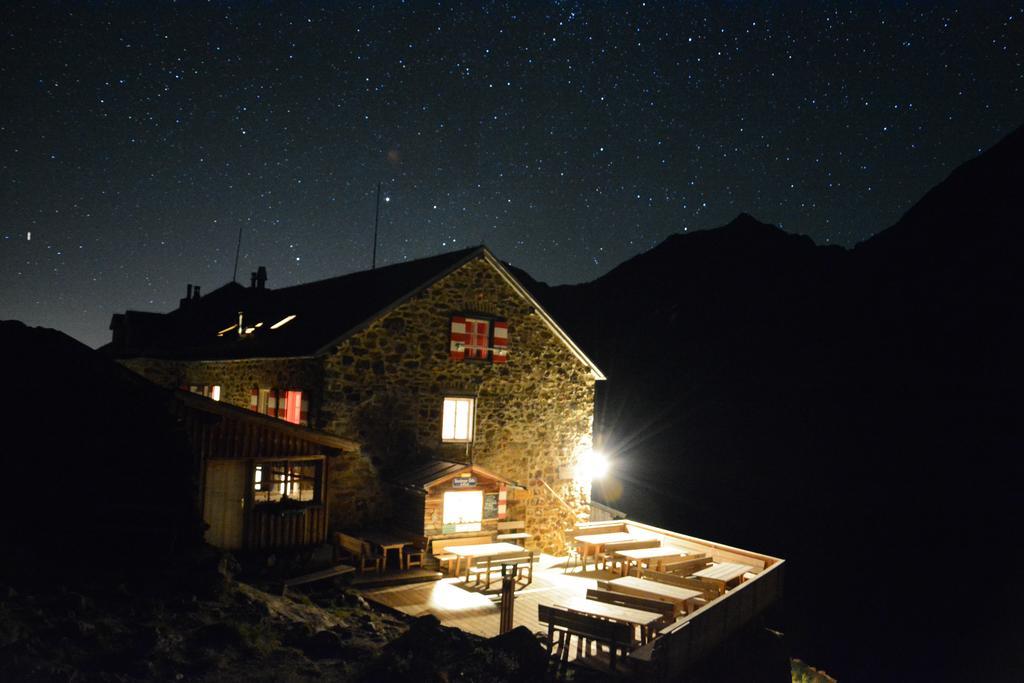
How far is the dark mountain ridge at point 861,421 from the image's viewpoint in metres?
35.7

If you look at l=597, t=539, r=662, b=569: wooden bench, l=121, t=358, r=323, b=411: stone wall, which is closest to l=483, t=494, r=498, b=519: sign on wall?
l=597, t=539, r=662, b=569: wooden bench

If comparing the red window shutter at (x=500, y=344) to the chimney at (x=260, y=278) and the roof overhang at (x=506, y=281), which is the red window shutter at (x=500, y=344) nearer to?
the roof overhang at (x=506, y=281)

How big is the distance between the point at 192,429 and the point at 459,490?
572 centimetres

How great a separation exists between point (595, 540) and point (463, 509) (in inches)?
126

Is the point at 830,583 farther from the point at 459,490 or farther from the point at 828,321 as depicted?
the point at 828,321

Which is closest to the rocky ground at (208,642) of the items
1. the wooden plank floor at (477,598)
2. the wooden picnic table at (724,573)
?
the wooden plank floor at (477,598)

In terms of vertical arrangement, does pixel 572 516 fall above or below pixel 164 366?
below

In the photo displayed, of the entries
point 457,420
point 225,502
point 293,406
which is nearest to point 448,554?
point 457,420

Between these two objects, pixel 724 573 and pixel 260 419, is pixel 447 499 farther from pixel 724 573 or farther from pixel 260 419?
pixel 724 573

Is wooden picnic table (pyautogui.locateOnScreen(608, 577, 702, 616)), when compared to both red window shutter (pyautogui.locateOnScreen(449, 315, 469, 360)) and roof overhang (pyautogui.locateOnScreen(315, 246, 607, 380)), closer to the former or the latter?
red window shutter (pyautogui.locateOnScreen(449, 315, 469, 360))

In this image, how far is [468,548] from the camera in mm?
13625

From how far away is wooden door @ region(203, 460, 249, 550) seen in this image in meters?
11.9

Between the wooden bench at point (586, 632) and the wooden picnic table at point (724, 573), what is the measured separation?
4088 mm

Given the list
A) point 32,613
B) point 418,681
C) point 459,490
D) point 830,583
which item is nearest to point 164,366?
point 459,490
